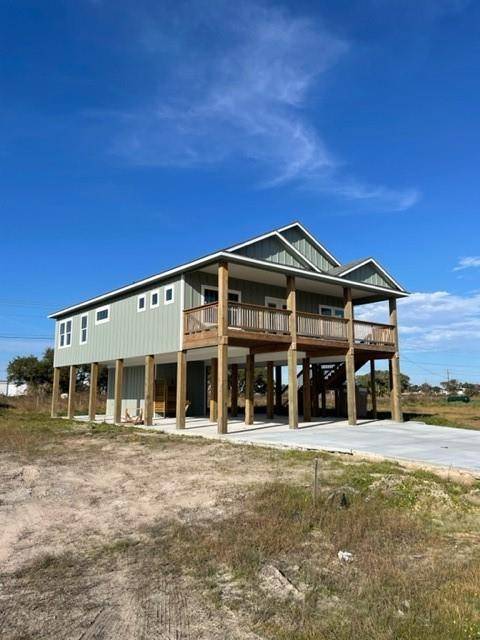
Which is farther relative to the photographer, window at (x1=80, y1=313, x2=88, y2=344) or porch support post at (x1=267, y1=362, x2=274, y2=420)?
window at (x1=80, y1=313, x2=88, y2=344)

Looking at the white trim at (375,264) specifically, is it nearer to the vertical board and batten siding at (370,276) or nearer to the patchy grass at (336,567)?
the vertical board and batten siding at (370,276)

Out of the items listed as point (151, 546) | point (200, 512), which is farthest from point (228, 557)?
point (200, 512)

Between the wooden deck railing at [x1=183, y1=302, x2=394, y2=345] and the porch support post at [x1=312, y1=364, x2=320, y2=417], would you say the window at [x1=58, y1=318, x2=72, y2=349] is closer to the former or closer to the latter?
the wooden deck railing at [x1=183, y1=302, x2=394, y2=345]

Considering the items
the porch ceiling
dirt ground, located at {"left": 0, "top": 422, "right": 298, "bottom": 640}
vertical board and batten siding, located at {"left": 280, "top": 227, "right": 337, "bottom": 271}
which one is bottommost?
dirt ground, located at {"left": 0, "top": 422, "right": 298, "bottom": 640}

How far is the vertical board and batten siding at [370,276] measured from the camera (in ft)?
69.3

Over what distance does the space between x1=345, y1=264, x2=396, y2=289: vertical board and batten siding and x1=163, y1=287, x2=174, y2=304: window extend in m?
7.26

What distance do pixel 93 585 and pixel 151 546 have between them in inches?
43.2

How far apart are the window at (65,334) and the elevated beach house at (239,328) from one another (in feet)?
1.25

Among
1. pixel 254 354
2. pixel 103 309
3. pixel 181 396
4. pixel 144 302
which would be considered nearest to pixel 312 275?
pixel 254 354

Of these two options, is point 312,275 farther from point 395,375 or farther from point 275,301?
point 395,375

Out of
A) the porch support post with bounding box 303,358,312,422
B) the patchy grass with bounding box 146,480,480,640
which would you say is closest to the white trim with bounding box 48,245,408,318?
the porch support post with bounding box 303,358,312,422

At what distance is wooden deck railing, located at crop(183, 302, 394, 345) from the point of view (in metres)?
16.9

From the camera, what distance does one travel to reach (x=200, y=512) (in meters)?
6.91

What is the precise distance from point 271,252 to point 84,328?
39.8 feet
